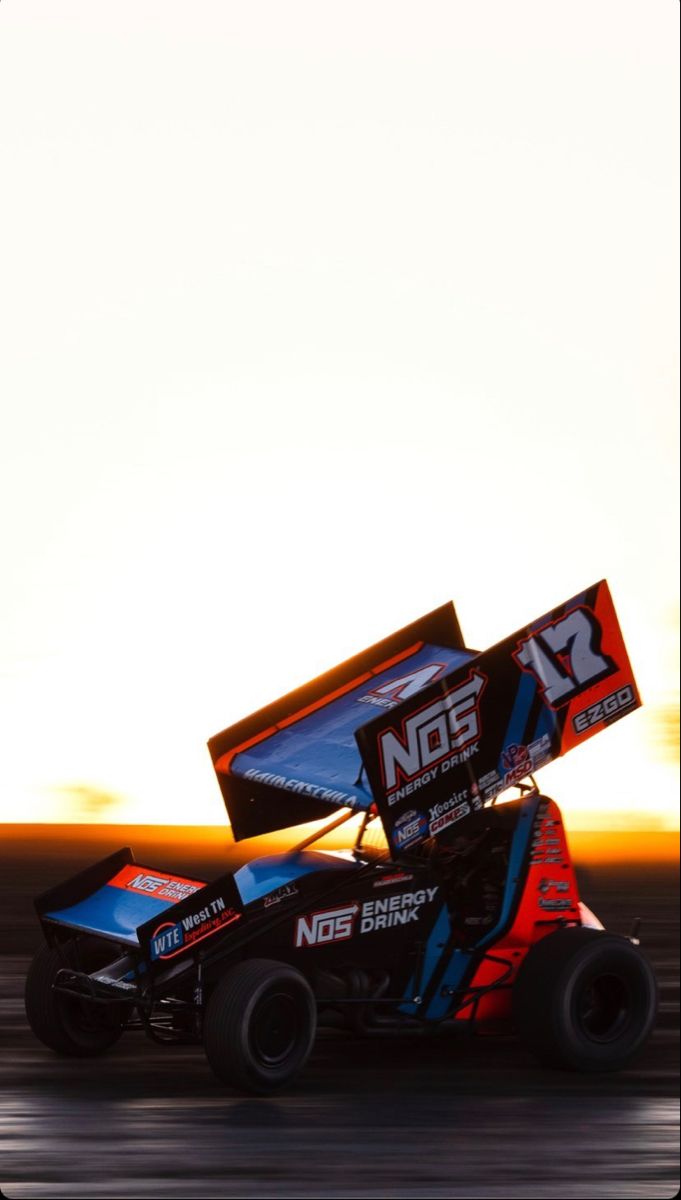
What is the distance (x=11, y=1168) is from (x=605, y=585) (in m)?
4.52

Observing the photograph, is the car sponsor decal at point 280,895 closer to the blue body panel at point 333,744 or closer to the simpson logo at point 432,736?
the blue body panel at point 333,744

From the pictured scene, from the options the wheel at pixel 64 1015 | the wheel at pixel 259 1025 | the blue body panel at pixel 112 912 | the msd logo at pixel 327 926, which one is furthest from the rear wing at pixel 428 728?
the wheel at pixel 64 1015

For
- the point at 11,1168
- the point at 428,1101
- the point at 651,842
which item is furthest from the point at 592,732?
the point at 651,842

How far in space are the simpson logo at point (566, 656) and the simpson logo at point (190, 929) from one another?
2.11 m

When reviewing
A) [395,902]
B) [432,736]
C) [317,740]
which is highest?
[317,740]

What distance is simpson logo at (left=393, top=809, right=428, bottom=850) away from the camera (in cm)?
924

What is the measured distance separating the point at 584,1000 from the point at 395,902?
3.67ft

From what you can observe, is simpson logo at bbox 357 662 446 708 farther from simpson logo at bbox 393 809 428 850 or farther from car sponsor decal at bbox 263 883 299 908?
car sponsor decal at bbox 263 883 299 908

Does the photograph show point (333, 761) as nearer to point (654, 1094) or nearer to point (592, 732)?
point (592, 732)

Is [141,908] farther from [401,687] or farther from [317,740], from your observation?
[401,687]

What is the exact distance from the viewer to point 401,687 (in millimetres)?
10328

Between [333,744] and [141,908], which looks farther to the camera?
[333,744]

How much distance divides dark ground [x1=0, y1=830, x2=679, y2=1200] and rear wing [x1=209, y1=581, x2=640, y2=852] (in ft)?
4.13

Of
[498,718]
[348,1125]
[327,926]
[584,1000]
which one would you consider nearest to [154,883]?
[327,926]
